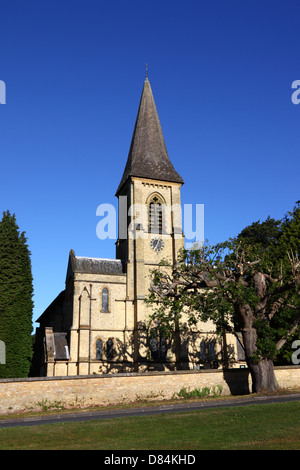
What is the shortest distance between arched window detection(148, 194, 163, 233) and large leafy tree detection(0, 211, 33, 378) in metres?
12.2

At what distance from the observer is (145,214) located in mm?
40875

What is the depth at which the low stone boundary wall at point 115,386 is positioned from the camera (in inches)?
771

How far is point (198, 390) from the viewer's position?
22984 mm

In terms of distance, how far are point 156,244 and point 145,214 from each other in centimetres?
314

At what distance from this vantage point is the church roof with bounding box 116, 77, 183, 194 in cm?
4250

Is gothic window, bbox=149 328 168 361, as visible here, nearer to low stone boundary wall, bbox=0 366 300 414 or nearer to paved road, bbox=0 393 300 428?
low stone boundary wall, bbox=0 366 300 414

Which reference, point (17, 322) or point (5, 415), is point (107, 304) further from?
point (5, 415)

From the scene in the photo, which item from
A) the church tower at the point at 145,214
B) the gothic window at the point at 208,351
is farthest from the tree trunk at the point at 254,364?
the gothic window at the point at 208,351

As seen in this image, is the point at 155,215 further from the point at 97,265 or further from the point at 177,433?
the point at 177,433

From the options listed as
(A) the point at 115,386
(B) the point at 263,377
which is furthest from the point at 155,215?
(A) the point at 115,386

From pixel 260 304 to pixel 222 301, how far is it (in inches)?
99.7

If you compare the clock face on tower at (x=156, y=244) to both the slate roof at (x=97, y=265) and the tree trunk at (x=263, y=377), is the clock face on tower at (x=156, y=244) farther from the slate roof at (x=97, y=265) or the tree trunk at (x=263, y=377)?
the tree trunk at (x=263, y=377)

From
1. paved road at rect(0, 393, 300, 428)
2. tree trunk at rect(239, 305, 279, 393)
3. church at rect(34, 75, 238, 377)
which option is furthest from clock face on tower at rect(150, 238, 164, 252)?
paved road at rect(0, 393, 300, 428)
